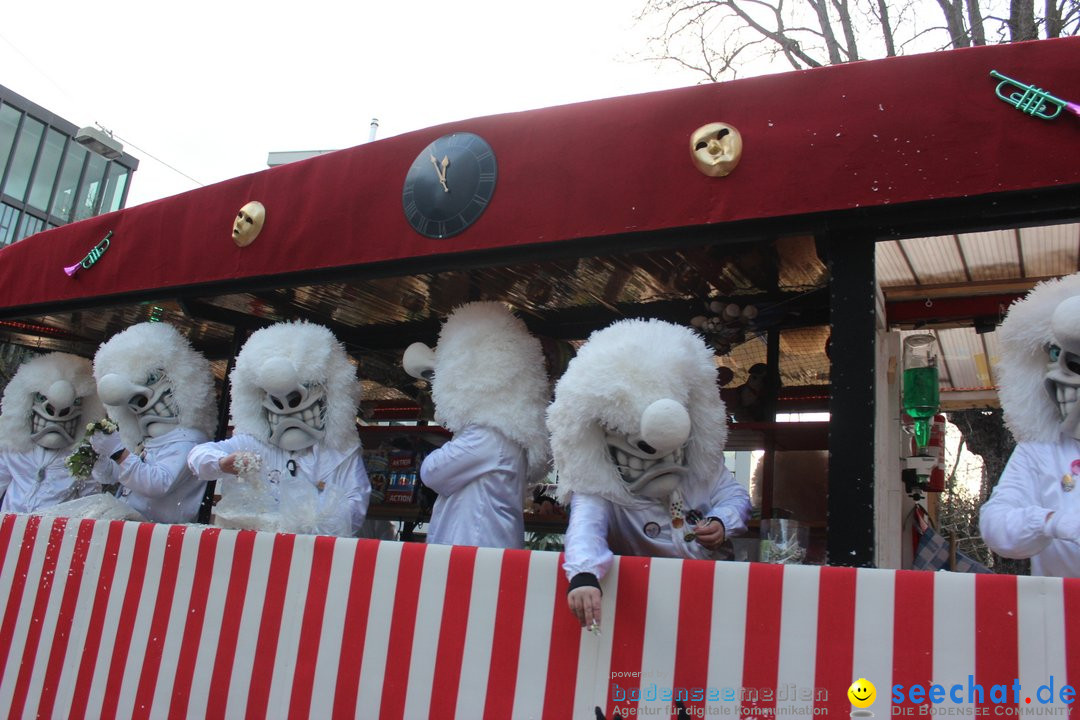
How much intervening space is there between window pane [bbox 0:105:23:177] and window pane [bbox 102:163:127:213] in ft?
13.1

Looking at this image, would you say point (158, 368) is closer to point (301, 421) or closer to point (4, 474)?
point (301, 421)

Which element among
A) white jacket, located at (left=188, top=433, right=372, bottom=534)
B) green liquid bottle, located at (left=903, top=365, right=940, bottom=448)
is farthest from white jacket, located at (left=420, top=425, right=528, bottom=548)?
green liquid bottle, located at (left=903, top=365, right=940, bottom=448)

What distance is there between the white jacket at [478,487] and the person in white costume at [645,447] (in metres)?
0.70

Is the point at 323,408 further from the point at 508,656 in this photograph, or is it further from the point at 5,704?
the point at 508,656

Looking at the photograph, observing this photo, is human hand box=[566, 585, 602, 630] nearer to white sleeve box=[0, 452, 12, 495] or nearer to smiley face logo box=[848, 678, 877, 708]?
smiley face logo box=[848, 678, 877, 708]

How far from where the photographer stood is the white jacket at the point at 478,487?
4031mm

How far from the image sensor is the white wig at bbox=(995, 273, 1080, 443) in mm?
2984

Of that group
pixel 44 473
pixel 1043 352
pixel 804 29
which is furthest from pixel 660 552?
pixel 804 29

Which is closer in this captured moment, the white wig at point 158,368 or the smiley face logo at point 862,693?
the smiley face logo at point 862,693

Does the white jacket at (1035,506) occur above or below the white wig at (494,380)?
below

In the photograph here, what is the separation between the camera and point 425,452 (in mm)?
5484

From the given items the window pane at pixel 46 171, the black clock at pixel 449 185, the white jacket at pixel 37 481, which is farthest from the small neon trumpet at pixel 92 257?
the window pane at pixel 46 171

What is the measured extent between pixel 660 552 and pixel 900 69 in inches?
76.1

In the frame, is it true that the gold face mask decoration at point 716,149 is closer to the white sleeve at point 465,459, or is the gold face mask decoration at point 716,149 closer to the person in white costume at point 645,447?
the person in white costume at point 645,447
